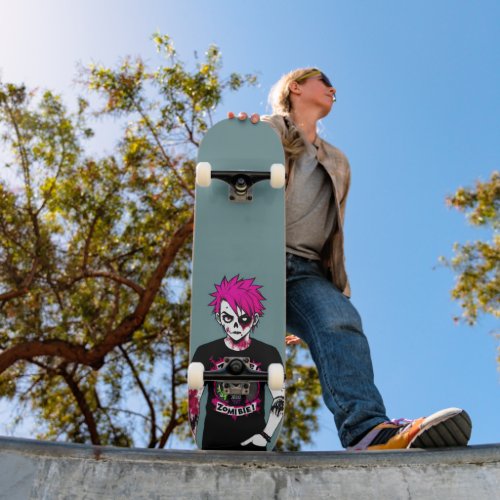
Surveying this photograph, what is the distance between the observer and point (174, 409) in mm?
8203

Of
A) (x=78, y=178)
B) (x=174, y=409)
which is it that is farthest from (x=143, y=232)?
(x=174, y=409)

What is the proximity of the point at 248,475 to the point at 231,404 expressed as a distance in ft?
2.26

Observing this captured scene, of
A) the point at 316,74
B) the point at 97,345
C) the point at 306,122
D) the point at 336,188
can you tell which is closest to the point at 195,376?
the point at 336,188

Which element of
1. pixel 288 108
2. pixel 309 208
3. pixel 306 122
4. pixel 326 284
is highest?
pixel 288 108

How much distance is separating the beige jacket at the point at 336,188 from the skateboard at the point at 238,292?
240mm

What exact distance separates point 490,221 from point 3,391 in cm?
715

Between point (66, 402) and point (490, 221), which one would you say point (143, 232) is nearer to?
point (66, 402)

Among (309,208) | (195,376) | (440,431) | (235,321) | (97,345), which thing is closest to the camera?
(440,431)

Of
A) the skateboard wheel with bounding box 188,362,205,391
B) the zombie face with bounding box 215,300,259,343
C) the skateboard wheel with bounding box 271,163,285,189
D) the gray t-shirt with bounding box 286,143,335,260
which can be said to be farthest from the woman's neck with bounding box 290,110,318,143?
the skateboard wheel with bounding box 188,362,205,391

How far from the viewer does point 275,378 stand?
2.14m

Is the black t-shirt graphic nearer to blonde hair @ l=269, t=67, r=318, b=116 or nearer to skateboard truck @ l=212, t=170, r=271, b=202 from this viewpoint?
skateboard truck @ l=212, t=170, r=271, b=202

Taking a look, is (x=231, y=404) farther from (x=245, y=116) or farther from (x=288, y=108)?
(x=288, y=108)

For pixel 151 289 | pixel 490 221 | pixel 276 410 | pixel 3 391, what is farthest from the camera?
pixel 490 221

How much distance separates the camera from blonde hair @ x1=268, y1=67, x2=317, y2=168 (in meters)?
2.91
